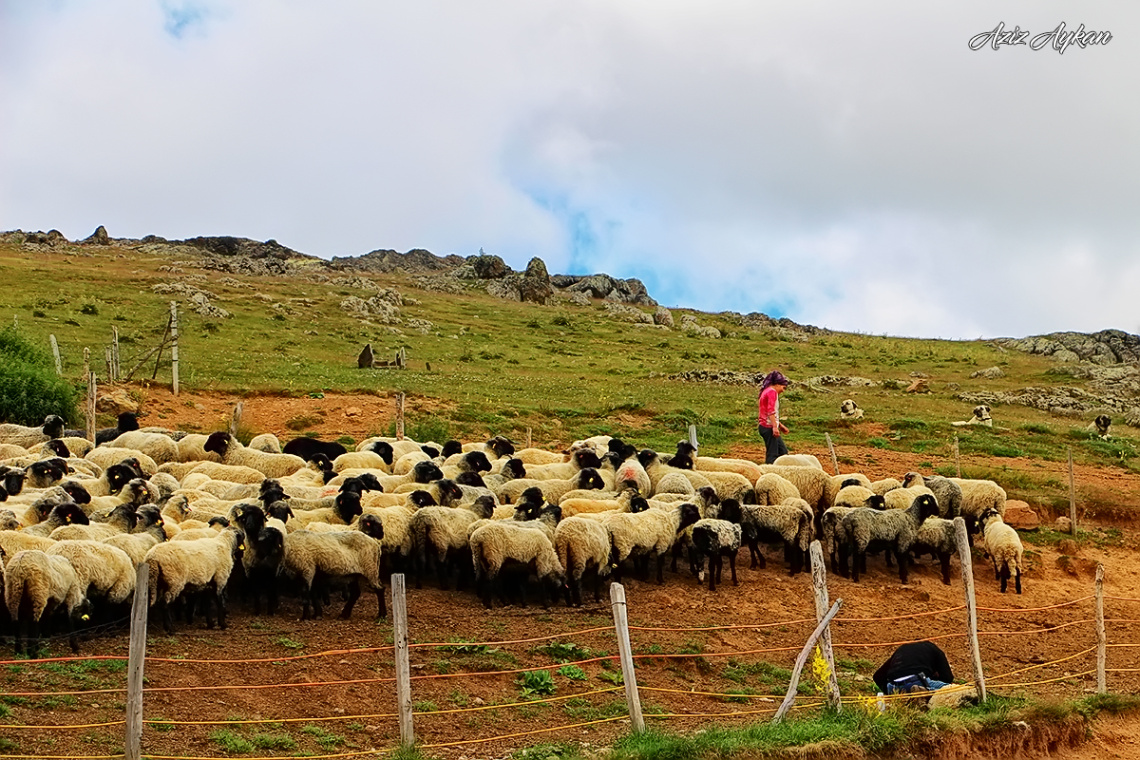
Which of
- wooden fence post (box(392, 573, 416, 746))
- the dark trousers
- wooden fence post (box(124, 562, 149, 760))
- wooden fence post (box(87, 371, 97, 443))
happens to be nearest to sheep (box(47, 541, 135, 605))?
wooden fence post (box(124, 562, 149, 760))

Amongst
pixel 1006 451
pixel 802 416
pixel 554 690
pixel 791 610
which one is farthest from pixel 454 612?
pixel 802 416

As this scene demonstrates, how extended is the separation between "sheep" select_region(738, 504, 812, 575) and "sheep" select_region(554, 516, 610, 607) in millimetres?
3308

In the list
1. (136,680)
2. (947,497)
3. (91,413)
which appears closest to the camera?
(136,680)

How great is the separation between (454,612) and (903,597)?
7.07 meters

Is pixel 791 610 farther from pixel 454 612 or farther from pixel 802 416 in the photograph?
pixel 802 416

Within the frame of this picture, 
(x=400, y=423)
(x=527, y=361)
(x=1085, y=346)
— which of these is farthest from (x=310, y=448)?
(x=1085, y=346)

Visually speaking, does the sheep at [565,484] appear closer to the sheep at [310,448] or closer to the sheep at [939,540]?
the sheep at [310,448]

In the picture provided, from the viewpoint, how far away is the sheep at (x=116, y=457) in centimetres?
1747

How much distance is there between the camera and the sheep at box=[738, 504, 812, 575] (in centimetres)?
1633

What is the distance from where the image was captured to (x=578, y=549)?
1370cm

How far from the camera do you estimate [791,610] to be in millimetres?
14602

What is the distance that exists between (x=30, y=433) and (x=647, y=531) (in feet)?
42.4

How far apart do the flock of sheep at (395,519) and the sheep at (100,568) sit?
0.02 metres

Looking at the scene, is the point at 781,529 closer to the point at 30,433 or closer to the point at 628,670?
the point at 628,670
